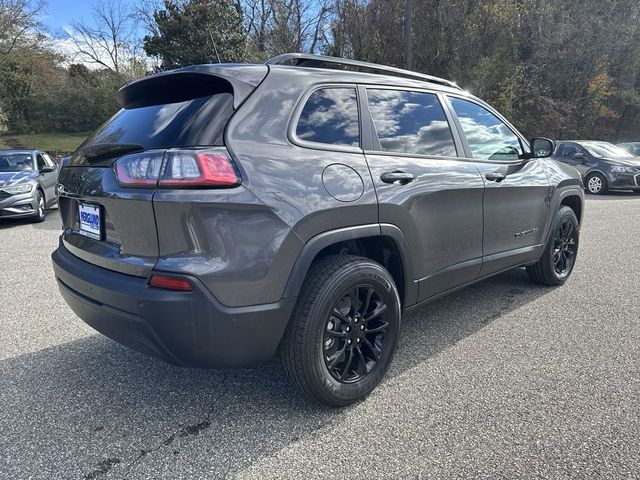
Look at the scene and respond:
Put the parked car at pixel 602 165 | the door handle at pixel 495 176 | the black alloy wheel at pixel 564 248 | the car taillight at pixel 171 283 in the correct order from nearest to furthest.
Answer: the car taillight at pixel 171 283
the door handle at pixel 495 176
the black alloy wheel at pixel 564 248
the parked car at pixel 602 165

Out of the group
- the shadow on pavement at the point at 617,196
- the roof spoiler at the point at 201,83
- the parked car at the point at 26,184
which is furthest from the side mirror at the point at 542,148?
the shadow on pavement at the point at 617,196

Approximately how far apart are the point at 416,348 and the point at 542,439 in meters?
1.11

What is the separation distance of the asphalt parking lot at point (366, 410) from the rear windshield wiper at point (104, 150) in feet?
4.45

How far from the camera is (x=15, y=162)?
9.34 metres

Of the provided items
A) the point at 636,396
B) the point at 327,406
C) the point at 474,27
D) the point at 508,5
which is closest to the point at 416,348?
the point at 327,406

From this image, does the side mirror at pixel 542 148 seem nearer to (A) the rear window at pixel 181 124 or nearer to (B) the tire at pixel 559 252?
(B) the tire at pixel 559 252

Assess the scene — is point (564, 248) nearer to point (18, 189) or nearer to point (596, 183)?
point (18, 189)

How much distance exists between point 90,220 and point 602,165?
1395 centimetres

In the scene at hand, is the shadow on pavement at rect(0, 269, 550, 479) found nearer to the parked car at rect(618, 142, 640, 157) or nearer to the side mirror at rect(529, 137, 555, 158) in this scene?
the side mirror at rect(529, 137, 555, 158)

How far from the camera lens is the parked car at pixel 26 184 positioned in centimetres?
823

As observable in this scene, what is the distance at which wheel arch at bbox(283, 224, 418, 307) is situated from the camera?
7.40 ft

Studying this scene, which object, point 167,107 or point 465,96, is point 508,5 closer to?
point 465,96

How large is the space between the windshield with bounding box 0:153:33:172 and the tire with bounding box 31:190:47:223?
30.8 inches

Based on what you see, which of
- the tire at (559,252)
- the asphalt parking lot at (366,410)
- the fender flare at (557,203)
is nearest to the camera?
the asphalt parking lot at (366,410)
